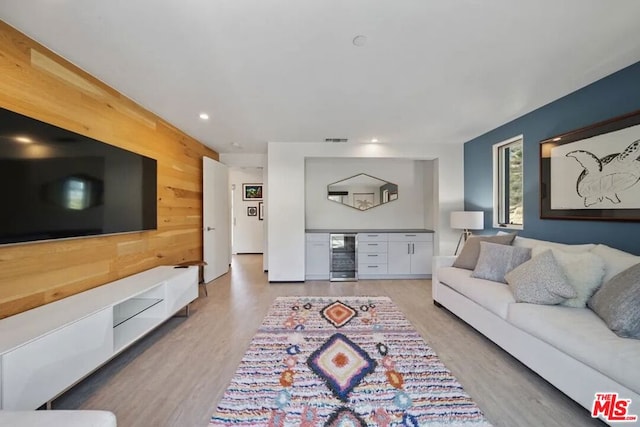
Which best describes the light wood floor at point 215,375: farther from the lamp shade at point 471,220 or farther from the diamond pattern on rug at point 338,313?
the lamp shade at point 471,220

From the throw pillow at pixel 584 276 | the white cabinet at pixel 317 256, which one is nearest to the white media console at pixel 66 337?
the white cabinet at pixel 317 256

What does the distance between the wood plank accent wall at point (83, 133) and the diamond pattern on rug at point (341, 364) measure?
199cm

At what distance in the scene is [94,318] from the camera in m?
1.64

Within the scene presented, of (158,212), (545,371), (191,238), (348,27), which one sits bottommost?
(545,371)

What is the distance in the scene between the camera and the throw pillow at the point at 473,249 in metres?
2.86

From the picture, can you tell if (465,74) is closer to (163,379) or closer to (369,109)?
(369,109)

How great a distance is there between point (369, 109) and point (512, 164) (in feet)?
7.24

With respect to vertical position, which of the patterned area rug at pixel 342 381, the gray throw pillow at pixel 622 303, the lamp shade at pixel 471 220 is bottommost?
the patterned area rug at pixel 342 381

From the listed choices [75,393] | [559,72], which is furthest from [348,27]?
[75,393]

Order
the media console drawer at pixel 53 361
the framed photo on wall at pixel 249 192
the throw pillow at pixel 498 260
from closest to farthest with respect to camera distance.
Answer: the media console drawer at pixel 53 361 → the throw pillow at pixel 498 260 → the framed photo on wall at pixel 249 192

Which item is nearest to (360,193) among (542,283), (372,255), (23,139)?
(372,255)

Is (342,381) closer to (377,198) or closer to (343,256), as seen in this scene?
(343,256)

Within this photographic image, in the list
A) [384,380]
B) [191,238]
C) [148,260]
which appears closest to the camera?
[384,380]

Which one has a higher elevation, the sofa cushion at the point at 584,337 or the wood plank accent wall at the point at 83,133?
the wood plank accent wall at the point at 83,133
